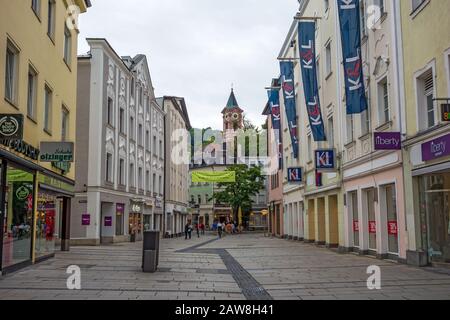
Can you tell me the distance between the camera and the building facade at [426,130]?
13.9 m

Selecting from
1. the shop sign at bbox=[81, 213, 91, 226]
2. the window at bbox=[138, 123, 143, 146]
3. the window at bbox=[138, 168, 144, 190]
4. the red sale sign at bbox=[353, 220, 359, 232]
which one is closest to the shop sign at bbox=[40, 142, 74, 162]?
the red sale sign at bbox=[353, 220, 359, 232]

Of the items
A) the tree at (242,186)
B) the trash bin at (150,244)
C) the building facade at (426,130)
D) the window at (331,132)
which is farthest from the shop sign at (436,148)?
the tree at (242,186)

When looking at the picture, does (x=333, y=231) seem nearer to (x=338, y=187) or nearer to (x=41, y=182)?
(x=338, y=187)

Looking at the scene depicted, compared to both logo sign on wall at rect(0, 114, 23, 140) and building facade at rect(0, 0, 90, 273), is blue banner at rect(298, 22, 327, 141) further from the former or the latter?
logo sign on wall at rect(0, 114, 23, 140)

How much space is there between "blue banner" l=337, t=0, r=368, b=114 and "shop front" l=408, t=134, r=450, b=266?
394cm

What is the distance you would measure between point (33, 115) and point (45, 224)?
3952mm

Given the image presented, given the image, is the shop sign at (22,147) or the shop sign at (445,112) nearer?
the shop sign at (445,112)

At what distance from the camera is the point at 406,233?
16.2 metres

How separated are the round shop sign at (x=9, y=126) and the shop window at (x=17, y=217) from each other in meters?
1.08

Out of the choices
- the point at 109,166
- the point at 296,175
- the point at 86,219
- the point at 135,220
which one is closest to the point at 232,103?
the point at 135,220

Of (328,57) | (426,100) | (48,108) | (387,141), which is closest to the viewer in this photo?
(426,100)

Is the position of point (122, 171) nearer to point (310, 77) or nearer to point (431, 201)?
point (310, 77)

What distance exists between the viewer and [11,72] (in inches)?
569

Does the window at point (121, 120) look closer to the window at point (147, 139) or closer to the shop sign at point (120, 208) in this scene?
the shop sign at point (120, 208)
